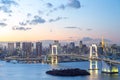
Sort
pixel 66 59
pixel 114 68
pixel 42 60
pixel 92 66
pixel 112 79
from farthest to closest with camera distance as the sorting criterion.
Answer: pixel 66 59
pixel 42 60
pixel 92 66
pixel 114 68
pixel 112 79

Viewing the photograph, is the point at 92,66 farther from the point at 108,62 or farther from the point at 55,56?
the point at 55,56

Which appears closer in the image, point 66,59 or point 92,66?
point 92,66

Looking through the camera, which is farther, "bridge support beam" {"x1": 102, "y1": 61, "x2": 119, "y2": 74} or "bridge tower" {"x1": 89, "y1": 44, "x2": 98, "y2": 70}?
"bridge tower" {"x1": 89, "y1": 44, "x2": 98, "y2": 70}

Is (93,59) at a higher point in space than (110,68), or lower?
higher

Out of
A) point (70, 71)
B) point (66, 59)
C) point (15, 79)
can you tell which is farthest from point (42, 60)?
point (15, 79)

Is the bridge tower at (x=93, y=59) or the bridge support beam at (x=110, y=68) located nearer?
the bridge support beam at (x=110, y=68)

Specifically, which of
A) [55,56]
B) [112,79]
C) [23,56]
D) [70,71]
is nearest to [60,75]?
[70,71]

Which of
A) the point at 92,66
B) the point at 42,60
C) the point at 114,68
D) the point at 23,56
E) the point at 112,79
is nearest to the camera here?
the point at 112,79

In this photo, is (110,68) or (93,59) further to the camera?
(93,59)

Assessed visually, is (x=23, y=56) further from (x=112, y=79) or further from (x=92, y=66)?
(x=112, y=79)
